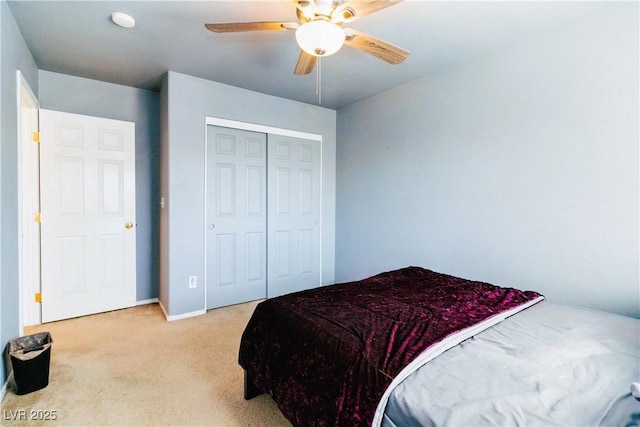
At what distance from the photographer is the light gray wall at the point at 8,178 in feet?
6.17

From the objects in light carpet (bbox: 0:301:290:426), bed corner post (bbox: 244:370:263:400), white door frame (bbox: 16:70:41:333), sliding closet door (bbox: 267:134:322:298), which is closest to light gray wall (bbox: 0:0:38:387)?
light carpet (bbox: 0:301:290:426)

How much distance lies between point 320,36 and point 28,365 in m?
2.46

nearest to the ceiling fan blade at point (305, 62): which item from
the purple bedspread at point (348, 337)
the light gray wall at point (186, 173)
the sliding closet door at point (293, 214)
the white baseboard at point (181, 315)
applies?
the purple bedspread at point (348, 337)

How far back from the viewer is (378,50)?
6.09 feet

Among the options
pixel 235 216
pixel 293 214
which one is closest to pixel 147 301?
pixel 235 216

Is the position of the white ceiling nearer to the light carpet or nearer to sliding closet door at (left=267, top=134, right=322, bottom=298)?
sliding closet door at (left=267, top=134, right=322, bottom=298)

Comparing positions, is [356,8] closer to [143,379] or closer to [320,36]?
[320,36]

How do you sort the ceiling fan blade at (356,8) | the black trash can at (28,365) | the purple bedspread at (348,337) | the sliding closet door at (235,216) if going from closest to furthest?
1. the purple bedspread at (348,337)
2. the ceiling fan blade at (356,8)
3. the black trash can at (28,365)
4. the sliding closet door at (235,216)

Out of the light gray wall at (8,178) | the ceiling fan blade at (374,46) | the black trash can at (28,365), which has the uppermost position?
the ceiling fan blade at (374,46)

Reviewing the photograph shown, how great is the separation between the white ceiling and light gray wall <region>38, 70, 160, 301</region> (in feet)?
0.63

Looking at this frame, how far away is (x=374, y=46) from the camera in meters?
1.81

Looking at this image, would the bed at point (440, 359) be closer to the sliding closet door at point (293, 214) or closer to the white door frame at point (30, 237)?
the sliding closet door at point (293, 214)

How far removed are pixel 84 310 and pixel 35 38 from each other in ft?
7.96

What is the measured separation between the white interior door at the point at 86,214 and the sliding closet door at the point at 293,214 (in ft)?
4.96
